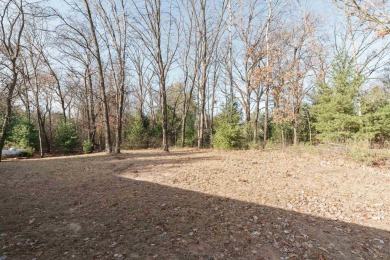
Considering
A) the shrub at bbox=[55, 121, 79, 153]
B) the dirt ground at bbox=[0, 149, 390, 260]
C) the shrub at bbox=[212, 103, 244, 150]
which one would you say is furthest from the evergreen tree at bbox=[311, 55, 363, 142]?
the shrub at bbox=[55, 121, 79, 153]

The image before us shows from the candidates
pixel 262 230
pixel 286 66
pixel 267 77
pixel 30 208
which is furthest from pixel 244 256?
pixel 286 66

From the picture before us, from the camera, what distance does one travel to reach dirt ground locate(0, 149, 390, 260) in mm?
3414

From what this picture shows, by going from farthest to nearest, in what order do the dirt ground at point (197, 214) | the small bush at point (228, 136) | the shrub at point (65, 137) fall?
the shrub at point (65, 137) < the small bush at point (228, 136) < the dirt ground at point (197, 214)

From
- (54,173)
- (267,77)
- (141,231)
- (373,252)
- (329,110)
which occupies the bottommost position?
(373,252)

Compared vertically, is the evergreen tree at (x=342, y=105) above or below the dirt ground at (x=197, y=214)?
above

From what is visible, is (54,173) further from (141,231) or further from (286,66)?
(286,66)

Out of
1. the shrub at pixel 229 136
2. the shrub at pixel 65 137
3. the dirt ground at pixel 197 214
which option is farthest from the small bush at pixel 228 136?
the shrub at pixel 65 137

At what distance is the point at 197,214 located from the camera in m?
4.55

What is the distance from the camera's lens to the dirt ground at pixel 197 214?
341 cm

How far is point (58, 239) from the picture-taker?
11.8 ft

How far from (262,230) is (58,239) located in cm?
361

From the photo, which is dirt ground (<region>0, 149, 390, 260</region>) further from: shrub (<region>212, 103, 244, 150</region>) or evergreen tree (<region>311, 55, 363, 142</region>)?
shrub (<region>212, 103, 244, 150</region>)

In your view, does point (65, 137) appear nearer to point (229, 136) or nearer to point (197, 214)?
point (229, 136)

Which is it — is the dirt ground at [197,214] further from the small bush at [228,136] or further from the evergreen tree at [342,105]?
the small bush at [228,136]
